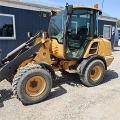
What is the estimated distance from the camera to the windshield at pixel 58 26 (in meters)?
5.58

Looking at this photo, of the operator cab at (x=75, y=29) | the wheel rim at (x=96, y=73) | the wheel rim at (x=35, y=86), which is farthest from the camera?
the wheel rim at (x=96, y=73)

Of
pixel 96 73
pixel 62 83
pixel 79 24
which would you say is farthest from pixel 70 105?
pixel 79 24

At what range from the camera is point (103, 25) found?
15.2 metres

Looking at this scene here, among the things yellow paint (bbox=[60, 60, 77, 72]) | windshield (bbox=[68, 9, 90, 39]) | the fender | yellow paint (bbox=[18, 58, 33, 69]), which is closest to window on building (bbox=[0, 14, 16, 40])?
yellow paint (bbox=[60, 60, 77, 72])

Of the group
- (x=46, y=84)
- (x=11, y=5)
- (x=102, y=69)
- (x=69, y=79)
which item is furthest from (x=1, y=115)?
(x=11, y=5)

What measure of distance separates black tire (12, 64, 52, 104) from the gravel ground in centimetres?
19

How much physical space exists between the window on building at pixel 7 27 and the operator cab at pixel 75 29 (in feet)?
12.9

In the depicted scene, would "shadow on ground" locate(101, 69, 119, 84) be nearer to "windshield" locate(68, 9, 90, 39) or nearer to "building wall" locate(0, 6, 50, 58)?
"windshield" locate(68, 9, 90, 39)

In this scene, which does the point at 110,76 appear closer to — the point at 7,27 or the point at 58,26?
the point at 58,26

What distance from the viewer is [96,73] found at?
20.3ft

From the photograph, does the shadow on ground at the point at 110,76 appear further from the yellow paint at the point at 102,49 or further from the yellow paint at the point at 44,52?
the yellow paint at the point at 44,52

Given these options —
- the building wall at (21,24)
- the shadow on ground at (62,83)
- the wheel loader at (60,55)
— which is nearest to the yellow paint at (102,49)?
the wheel loader at (60,55)

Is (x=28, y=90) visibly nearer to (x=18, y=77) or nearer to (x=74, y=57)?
(x=18, y=77)

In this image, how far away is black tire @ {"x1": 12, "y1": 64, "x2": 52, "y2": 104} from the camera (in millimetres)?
4480
